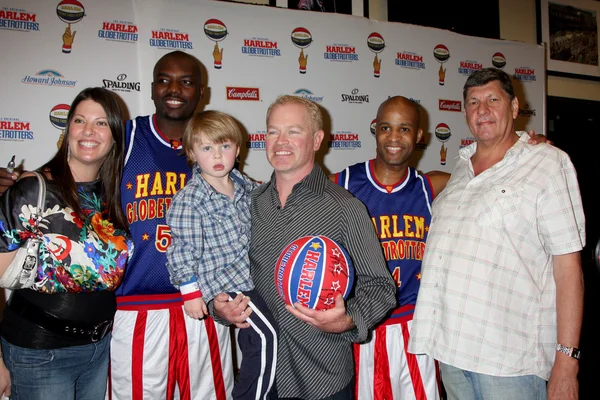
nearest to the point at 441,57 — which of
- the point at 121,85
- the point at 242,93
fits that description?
the point at 242,93

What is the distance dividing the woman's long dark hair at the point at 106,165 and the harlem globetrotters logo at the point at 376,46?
260 centimetres

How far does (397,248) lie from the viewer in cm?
207

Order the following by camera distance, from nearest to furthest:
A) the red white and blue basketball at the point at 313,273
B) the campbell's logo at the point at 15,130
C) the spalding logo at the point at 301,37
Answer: the red white and blue basketball at the point at 313,273 < the campbell's logo at the point at 15,130 < the spalding logo at the point at 301,37

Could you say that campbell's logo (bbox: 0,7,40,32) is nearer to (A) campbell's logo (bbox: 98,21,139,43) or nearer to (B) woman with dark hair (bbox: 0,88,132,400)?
(A) campbell's logo (bbox: 98,21,139,43)

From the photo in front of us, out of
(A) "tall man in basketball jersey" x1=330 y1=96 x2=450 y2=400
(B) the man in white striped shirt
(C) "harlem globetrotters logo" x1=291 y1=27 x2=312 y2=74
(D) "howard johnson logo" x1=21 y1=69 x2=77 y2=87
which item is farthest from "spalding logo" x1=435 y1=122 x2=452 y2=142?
(D) "howard johnson logo" x1=21 y1=69 x2=77 y2=87

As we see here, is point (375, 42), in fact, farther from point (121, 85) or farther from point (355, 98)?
point (121, 85)

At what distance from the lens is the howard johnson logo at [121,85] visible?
2.96 meters

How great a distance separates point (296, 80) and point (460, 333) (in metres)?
2.50

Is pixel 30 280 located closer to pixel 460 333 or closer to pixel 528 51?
pixel 460 333

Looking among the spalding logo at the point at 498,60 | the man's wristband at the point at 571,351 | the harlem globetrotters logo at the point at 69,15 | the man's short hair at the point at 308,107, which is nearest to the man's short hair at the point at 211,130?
the man's short hair at the point at 308,107

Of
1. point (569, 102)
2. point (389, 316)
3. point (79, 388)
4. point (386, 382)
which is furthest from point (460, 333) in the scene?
point (569, 102)

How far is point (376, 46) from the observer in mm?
3682

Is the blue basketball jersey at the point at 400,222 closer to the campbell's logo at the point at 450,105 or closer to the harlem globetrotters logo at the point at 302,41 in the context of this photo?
the harlem globetrotters logo at the point at 302,41

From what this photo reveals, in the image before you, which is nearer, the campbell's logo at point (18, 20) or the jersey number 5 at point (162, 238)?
the jersey number 5 at point (162, 238)
